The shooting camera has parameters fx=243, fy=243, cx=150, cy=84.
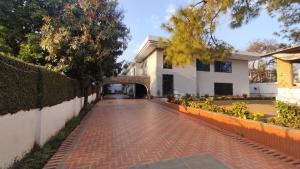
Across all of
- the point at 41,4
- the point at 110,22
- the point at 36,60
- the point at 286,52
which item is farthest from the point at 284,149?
the point at 41,4

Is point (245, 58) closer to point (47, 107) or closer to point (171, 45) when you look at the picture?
point (171, 45)

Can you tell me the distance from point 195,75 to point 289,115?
21.4m

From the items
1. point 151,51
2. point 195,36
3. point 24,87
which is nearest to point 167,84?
point 151,51

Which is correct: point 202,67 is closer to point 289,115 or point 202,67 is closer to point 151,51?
point 151,51

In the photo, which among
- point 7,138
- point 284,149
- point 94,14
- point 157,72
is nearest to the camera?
point 7,138

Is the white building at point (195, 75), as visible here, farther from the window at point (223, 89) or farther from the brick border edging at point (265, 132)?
the brick border edging at point (265, 132)

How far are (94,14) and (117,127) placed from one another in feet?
22.8

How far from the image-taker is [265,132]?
632 centimetres

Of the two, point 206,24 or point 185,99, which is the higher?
point 206,24

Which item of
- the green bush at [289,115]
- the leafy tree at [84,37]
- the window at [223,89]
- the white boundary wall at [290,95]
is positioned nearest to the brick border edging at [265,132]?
the green bush at [289,115]

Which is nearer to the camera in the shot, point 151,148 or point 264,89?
point 151,148

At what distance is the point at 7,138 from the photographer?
405 cm

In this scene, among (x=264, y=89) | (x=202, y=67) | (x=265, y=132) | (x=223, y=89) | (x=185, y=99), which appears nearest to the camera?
(x=265, y=132)

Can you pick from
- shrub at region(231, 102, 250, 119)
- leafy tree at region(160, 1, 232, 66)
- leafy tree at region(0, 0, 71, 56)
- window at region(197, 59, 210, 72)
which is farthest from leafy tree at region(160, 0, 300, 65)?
window at region(197, 59, 210, 72)
